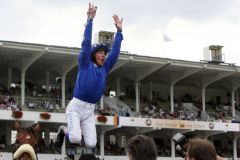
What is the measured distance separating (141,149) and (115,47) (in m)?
4.67

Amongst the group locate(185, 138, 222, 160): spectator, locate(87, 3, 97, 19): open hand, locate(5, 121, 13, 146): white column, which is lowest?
locate(5, 121, 13, 146): white column

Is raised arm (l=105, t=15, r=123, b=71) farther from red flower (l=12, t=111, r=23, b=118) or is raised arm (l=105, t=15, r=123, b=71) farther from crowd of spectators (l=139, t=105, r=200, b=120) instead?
crowd of spectators (l=139, t=105, r=200, b=120)

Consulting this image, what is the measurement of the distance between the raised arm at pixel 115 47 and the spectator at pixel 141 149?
174 inches

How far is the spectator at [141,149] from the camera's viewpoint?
4.79 meters

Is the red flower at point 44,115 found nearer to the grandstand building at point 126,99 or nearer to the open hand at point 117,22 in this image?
the grandstand building at point 126,99

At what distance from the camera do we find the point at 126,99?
1767 inches

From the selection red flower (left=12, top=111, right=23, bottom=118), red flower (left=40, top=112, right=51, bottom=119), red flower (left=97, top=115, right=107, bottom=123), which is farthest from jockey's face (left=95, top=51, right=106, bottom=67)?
red flower (left=97, top=115, right=107, bottom=123)

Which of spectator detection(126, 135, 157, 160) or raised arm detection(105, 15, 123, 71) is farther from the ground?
raised arm detection(105, 15, 123, 71)

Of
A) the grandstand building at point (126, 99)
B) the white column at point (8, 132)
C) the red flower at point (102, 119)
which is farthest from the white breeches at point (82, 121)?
the white column at point (8, 132)

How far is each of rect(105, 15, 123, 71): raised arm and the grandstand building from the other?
23.5 metres

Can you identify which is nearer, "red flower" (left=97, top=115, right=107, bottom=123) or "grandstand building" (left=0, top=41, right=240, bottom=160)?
"grandstand building" (left=0, top=41, right=240, bottom=160)

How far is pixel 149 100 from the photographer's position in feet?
151

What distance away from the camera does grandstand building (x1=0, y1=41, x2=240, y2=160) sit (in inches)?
1442

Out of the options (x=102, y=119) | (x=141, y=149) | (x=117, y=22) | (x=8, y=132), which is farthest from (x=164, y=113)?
Result: (x=141, y=149)
